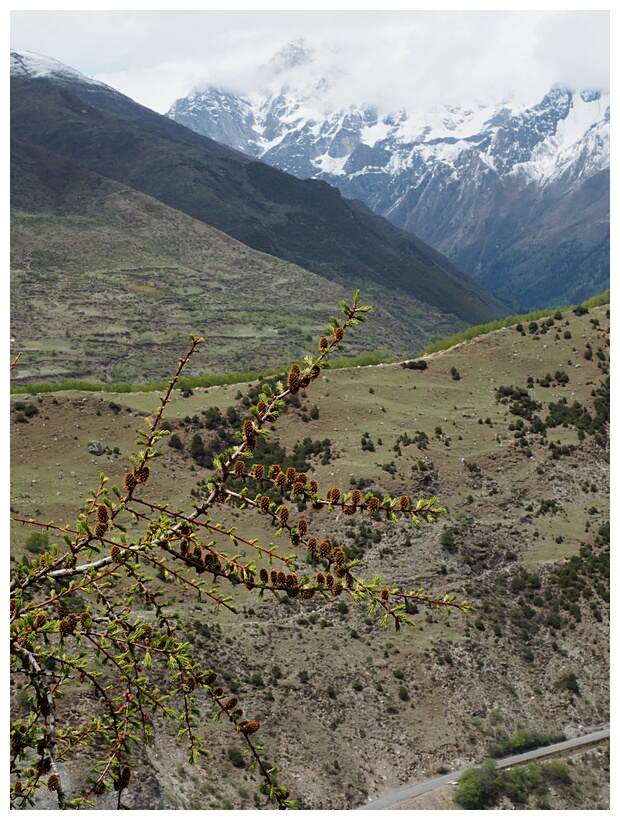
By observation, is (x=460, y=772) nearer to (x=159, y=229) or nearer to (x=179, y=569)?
(x=179, y=569)

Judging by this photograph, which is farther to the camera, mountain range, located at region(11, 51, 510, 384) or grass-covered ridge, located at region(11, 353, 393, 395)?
mountain range, located at region(11, 51, 510, 384)

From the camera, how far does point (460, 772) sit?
93.2 ft

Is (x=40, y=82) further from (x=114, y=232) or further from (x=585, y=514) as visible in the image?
(x=585, y=514)

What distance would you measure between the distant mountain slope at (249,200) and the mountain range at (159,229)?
0.31m

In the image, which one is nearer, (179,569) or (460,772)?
(179,569)

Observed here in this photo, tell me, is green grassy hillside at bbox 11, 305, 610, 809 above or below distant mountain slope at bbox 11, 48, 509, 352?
below

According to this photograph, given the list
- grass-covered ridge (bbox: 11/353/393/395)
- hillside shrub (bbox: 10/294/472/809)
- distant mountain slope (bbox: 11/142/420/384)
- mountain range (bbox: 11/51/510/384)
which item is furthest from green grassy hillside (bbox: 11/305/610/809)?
mountain range (bbox: 11/51/510/384)

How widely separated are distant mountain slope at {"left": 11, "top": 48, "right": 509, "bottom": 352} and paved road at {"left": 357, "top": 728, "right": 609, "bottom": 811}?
11271cm

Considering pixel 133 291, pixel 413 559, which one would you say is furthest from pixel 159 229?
pixel 413 559

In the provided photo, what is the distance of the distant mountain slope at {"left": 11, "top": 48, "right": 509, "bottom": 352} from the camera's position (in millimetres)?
156250

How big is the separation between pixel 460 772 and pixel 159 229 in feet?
347

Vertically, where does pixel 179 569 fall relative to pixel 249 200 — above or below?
below

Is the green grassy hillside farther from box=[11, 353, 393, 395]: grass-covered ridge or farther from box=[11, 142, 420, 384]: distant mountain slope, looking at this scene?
box=[11, 142, 420, 384]: distant mountain slope

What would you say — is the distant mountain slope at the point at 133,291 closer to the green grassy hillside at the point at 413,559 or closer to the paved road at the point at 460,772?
the green grassy hillside at the point at 413,559
